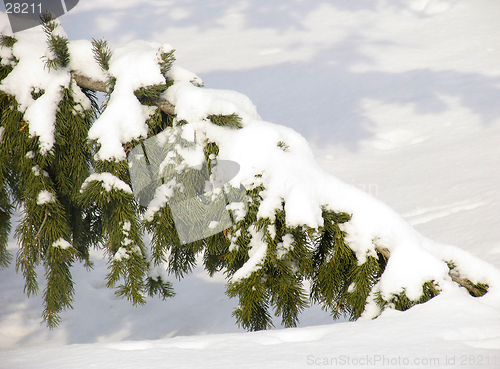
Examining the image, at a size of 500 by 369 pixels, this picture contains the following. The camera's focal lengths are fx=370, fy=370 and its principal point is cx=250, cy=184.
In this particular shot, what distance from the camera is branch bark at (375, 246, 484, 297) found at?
1269 mm

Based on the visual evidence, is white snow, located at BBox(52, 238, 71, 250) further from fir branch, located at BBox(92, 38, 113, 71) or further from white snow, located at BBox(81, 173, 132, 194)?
fir branch, located at BBox(92, 38, 113, 71)

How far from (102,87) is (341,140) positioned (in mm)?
4710

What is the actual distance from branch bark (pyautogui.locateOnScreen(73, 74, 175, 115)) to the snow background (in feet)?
2.79

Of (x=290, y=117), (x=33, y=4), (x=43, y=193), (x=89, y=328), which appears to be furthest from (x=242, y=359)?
(x=290, y=117)

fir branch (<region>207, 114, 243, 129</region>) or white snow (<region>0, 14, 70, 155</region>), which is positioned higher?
white snow (<region>0, 14, 70, 155</region>)

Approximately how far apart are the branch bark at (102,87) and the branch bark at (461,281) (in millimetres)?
946

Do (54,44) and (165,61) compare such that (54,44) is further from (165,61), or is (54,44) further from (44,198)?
(44,198)

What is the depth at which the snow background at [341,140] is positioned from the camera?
36.2 inches

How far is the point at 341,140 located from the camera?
18.8 feet

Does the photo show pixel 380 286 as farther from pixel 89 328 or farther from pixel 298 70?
pixel 298 70

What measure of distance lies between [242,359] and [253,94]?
21.5 feet

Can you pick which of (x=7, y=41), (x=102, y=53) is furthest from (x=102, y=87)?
(x=7, y=41)

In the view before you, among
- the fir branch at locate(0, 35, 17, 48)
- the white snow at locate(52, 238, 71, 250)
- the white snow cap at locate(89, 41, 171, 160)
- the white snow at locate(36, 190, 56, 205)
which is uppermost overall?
the fir branch at locate(0, 35, 17, 48)

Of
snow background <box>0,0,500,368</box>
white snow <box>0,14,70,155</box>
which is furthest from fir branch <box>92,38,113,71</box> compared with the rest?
snow background <box>0,0,500,368</box>
